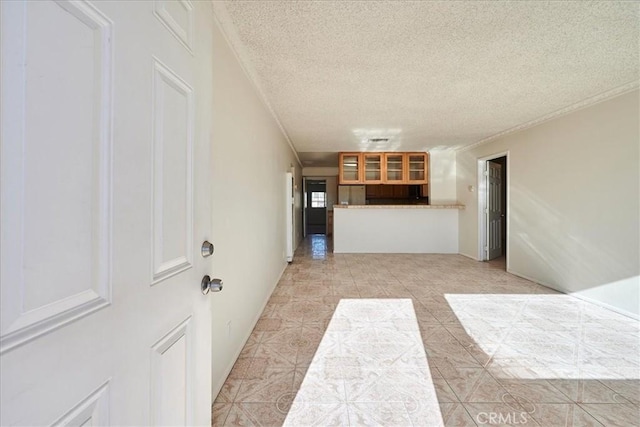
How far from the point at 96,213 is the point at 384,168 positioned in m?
6.02

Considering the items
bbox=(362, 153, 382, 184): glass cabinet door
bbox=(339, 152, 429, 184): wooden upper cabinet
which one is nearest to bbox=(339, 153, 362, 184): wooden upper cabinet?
bbox=(339, 152, 429, 184): wooden upper cabinet

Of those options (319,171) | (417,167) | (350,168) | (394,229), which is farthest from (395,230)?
(319,171)

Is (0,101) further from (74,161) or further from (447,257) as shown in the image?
(447,257)

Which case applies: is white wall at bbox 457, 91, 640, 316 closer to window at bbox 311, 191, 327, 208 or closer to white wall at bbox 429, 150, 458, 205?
white wall at bbox 429, 150, 458, 205

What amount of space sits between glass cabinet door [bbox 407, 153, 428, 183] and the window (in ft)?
15.0

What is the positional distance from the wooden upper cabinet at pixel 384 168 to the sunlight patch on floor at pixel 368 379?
3.99 meters

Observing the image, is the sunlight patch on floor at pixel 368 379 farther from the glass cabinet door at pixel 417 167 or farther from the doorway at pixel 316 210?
the doorway at pixel 316 210

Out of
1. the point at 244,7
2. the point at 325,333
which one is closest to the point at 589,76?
the point at 244,7

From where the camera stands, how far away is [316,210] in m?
10.5

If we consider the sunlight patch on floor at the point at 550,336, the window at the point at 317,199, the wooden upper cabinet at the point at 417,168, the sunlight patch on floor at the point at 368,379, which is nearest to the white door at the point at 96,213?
the sunlight patch on floor at the point at 368,379

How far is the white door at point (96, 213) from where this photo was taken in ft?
1.23

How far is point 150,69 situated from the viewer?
65 centimetres

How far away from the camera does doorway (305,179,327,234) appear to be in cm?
1023

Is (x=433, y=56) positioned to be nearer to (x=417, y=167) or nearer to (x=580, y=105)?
(x=580, y=105)
